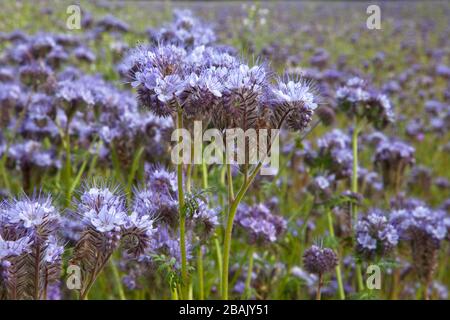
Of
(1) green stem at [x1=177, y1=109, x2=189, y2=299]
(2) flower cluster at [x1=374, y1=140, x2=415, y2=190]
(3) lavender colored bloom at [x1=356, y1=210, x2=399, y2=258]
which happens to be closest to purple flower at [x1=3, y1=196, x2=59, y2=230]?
(1) green stem at [x1=177, y1=109, x2=189, y2=299]

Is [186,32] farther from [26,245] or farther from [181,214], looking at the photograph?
[26,245]

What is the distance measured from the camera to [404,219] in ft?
9.91

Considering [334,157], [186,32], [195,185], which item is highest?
[186,32]

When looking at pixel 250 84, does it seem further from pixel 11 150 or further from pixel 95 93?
pixel 11 150

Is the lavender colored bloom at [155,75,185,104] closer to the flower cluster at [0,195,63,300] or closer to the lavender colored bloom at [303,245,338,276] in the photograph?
the flower cluster at [0,195,63,300]

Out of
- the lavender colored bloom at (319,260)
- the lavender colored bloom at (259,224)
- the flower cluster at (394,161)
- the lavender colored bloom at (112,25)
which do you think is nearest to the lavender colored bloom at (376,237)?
the lavender colored bloom at (319,260)

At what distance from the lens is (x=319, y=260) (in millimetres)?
2609

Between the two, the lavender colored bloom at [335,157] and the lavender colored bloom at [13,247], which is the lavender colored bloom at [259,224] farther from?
the lavender colored bloom at [13,247]

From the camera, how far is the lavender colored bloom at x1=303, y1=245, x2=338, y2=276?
2609mm

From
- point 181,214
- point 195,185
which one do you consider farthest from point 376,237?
point 181,214

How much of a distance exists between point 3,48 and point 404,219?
426 centimetres

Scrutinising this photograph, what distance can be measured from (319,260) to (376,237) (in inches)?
13.8

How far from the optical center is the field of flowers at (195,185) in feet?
6.29
